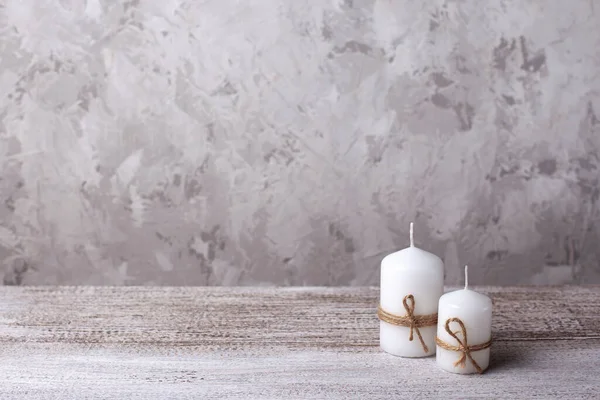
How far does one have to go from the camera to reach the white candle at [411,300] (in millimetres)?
966

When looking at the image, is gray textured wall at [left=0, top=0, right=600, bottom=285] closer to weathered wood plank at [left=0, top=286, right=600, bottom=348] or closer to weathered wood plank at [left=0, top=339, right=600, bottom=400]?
weathered wood plank at [left=0, top=286, right=600, bottom=348]

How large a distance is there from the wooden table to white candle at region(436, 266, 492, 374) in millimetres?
21

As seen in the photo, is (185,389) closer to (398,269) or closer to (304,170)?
(398,269)

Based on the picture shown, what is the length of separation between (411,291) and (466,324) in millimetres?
92

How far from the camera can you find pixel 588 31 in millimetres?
1604

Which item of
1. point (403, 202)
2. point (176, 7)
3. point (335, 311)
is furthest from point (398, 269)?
point (176, 7)

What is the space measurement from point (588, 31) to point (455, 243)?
1.89 feet

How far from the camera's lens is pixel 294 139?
1640 mm

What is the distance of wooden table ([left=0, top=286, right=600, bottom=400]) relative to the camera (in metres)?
0.88

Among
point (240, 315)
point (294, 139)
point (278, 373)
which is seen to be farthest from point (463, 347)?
point (294, 139)

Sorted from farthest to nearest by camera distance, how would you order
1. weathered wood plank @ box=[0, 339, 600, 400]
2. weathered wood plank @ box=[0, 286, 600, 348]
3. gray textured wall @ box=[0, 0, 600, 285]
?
gray textured wall @ box=[0, 0, 600, 285] < weathered wood plank @ box=[0, 286, 600, 348] < weathered wood plank @ box=[0, 339, 600, 400]

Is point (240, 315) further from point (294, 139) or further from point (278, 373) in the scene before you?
point (294, 139)

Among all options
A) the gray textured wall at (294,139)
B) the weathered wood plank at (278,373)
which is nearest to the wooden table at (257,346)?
the weathered wood plank at (278,373)

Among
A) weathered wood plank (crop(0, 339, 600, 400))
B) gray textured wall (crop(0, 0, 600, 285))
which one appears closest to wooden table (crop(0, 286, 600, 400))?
weathered wood plank (crop(0, 339, 600, 400))
